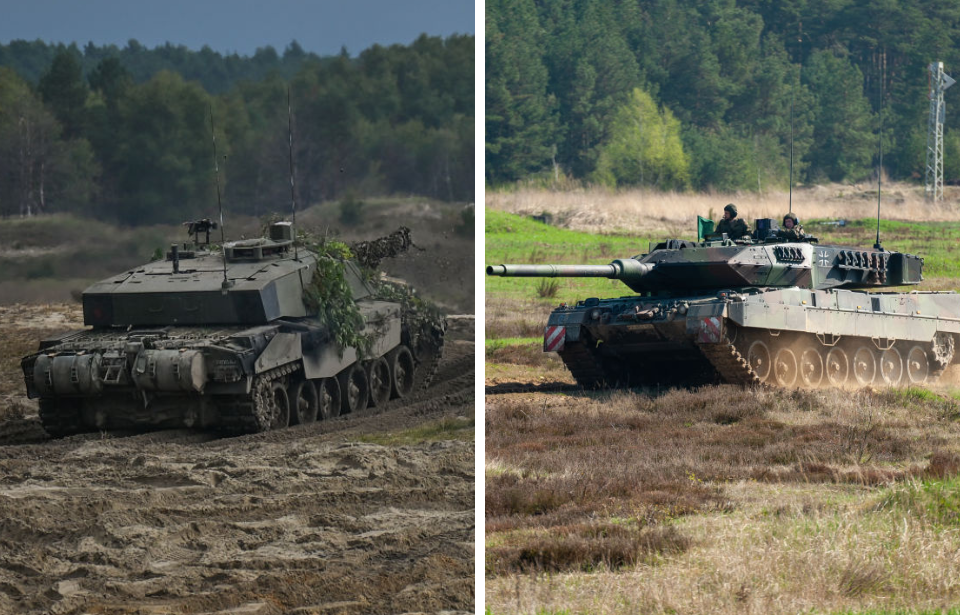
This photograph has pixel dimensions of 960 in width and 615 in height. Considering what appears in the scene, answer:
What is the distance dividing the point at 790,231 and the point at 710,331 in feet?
9.87

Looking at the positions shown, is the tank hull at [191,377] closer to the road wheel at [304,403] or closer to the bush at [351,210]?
the road wheel at [304,403]

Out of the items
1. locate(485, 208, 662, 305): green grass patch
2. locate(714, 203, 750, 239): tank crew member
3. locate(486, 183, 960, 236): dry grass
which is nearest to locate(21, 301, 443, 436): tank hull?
locate(714, 203, 750, 239): tank crew member

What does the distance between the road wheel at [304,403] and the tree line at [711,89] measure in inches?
1142

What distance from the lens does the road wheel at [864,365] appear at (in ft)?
60.4

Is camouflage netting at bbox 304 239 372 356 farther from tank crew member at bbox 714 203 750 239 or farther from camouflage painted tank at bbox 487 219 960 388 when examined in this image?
tank crew member at bbox 714 203 750 239

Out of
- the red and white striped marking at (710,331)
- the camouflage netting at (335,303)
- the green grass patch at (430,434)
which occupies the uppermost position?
the camouflage netting at (335,303)

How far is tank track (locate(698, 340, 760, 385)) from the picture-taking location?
620 inches

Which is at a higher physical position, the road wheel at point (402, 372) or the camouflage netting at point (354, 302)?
the camouflage netting at point (354, 302)

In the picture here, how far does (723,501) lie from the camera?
29.8 feet

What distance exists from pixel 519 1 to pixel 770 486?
129 ft

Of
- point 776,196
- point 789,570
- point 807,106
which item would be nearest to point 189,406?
point 789,570

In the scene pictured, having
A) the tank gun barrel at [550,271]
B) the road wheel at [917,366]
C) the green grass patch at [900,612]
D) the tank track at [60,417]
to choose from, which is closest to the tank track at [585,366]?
the tank gun barrel at [550,271]

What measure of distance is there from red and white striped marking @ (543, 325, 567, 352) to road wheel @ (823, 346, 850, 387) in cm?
371

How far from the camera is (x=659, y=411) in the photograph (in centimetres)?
1416
